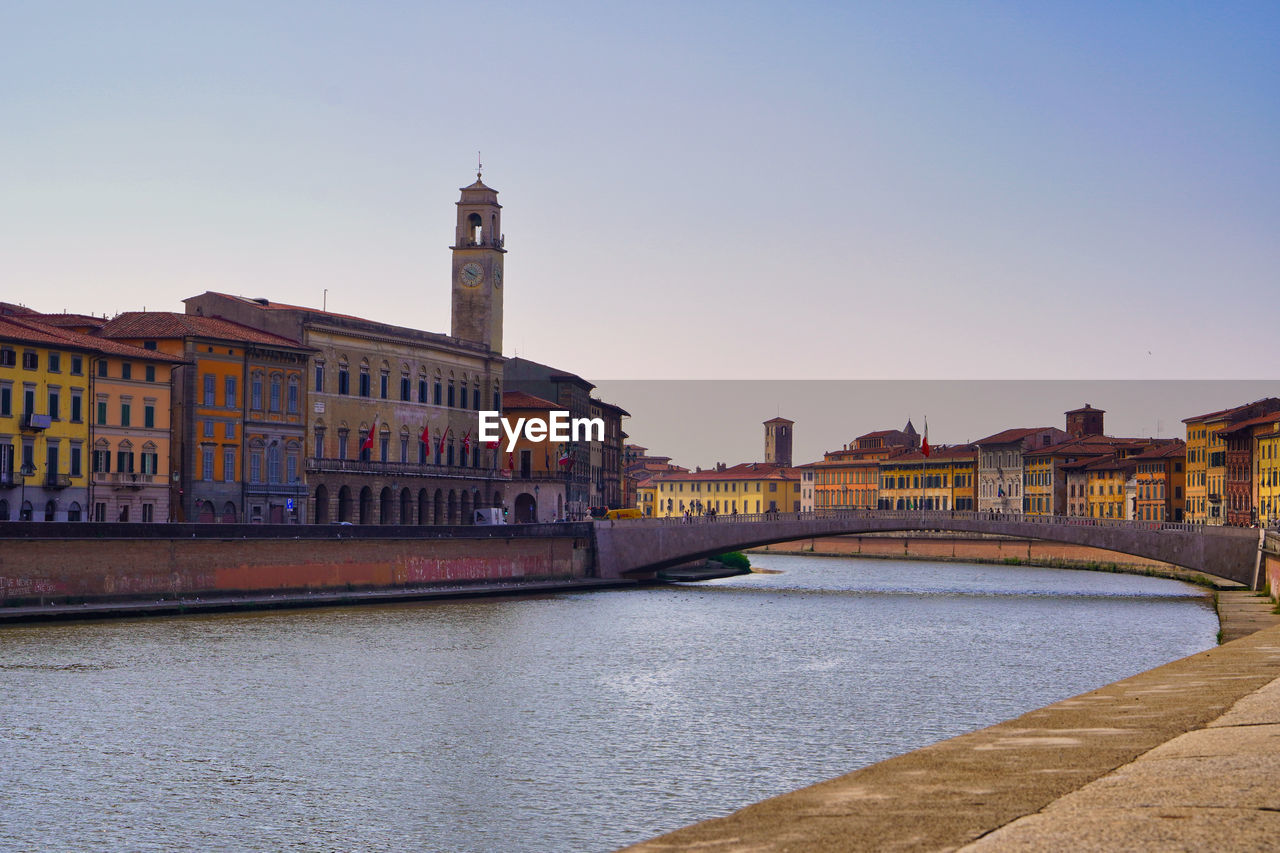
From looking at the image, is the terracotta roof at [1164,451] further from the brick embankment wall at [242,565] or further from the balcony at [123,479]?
the balcony at [123,479]

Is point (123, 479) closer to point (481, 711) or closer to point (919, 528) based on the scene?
point (919, 528)

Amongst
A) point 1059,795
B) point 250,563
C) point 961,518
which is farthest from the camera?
point 961,518

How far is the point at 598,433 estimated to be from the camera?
345 feet

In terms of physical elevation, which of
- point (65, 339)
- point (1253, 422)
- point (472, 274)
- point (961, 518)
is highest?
point (472, 274)

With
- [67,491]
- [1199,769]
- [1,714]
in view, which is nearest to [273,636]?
[1,714]

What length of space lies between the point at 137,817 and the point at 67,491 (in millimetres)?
37970

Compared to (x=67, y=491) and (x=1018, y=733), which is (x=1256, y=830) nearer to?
(x=1018, y=733)

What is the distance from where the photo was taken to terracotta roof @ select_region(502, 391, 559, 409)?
8769cm

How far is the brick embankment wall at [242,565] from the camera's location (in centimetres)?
4241

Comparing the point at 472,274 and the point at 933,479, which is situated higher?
the point at 472,274

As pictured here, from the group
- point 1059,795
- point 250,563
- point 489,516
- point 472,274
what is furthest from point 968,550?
point 1059,795

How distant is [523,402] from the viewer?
8812 cm

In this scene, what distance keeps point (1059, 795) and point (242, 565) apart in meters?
40.1

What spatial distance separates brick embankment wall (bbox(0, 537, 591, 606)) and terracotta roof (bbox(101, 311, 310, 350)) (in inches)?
449
